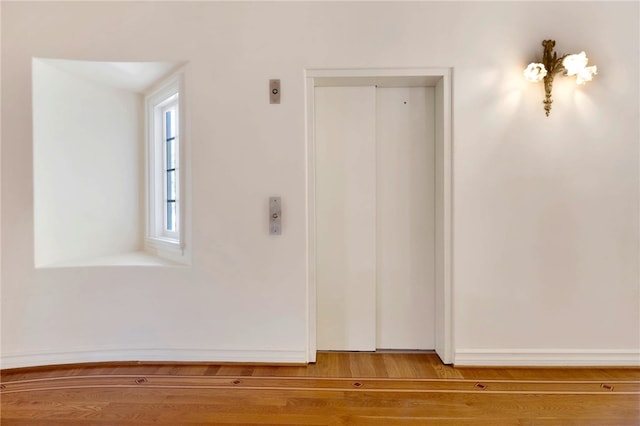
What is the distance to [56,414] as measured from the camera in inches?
71.3

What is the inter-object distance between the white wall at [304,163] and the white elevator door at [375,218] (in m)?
0.25

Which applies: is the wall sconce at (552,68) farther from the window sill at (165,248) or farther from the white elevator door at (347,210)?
the window sill at (165,248)

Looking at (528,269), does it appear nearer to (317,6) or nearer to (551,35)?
(551,35)

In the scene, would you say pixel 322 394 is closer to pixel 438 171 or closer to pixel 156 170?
pixel 438 171

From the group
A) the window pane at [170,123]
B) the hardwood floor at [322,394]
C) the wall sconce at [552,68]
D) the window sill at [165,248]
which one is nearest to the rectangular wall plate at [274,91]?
the window pane at [170,123]

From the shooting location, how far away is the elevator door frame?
232 cm

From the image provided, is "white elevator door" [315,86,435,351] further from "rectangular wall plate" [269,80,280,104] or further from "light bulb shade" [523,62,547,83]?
"light bulb shade" [523,62,547,83]

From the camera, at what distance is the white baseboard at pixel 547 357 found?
230 cm

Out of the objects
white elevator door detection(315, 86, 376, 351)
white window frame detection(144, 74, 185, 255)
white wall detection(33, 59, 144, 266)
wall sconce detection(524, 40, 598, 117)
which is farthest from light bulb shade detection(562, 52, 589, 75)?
white wall detection(33, 59, 144, 266)

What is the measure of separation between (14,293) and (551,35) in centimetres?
408

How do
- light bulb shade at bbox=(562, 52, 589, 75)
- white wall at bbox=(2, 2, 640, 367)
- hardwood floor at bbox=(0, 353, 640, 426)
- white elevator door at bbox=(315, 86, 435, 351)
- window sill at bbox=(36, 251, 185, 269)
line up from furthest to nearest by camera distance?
white elevator door at bbox=(315, 86, 435, 351) → window sill at bbox=(36, 251, 185, 269) → white wall at bbox=(2, 2, 640, 367) → light bulb shade at bbox=(562, 52, 589, 75) → hardwood floor at bbox=(0, 353, 640, 426)

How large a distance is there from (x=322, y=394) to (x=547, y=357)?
1.59 meters

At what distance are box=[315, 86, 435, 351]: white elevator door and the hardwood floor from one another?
10.7 inches

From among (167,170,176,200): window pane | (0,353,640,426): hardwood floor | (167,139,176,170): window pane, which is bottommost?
(0,353,640,426): hardwood floor
